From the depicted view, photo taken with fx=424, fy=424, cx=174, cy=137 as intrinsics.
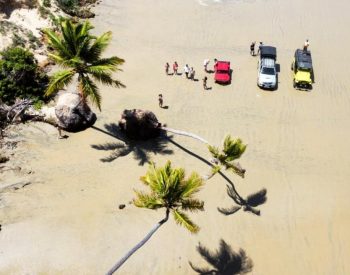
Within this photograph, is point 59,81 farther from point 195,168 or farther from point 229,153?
point 229,153

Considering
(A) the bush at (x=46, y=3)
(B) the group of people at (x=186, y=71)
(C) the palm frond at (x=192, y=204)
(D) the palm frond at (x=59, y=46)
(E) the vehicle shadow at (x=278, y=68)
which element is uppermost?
(A) the bush at (x=46, y=3)

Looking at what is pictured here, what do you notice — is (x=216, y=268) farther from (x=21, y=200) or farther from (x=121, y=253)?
(x=21, y=200)

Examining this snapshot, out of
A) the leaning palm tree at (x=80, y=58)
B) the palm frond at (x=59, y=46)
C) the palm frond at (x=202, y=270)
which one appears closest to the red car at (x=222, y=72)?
the leaning palm tree at (x=80, y=58)

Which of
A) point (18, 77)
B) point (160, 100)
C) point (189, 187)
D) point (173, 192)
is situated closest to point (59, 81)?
point (18, 77)

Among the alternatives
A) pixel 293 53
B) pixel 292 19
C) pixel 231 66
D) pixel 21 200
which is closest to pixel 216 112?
pixel 231 66

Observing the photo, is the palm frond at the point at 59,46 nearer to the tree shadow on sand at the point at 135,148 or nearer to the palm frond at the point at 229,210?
the tree shadow on sand at the point at 135,148

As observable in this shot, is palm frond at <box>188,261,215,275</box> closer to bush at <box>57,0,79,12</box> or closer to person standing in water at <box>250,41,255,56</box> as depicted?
person standing in water at <box>250,41,255,56</box>

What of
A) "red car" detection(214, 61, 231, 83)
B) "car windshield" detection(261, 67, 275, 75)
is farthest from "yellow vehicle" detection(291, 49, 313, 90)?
"red car" detection(214, 61, 231, 83)
